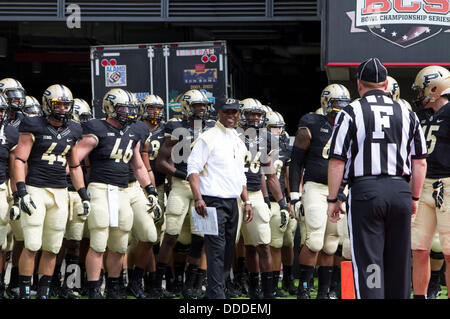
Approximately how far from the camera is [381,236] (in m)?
4.83

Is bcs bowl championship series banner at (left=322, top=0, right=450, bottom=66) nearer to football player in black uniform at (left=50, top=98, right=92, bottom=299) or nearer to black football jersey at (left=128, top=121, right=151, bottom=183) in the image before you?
black football jersey at (left=128, top=121, right=151, bottom=183)

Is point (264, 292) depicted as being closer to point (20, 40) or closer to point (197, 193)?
point (197, 193)

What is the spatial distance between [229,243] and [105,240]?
127 cm

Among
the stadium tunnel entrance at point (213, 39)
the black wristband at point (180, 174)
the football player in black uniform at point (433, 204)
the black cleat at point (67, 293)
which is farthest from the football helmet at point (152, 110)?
the stadium tunnel entrance at point (213, 39)

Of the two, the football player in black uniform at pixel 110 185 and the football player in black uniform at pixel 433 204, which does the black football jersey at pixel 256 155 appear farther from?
the football player in black uniform at pixel 433 204

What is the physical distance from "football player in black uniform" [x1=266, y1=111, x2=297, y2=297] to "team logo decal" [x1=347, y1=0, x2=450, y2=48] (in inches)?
124

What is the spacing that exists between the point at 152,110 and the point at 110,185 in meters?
1.78

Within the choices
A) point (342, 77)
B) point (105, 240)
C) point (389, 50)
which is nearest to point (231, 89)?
point (342, 77)

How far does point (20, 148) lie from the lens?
692 cm

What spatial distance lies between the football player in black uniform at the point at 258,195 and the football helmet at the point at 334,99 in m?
0.80

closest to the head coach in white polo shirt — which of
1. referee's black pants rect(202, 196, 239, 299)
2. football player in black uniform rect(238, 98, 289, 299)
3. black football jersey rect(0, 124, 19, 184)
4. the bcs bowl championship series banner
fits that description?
referee's black pants rect(202, 196, 239, 299)

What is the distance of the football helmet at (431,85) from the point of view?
6.68m

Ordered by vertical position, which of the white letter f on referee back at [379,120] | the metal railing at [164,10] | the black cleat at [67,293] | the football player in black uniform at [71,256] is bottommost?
the black cleat at [67,293]

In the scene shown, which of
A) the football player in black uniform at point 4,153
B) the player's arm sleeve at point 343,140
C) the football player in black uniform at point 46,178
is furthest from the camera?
the football player in black uniform at point 4,153
